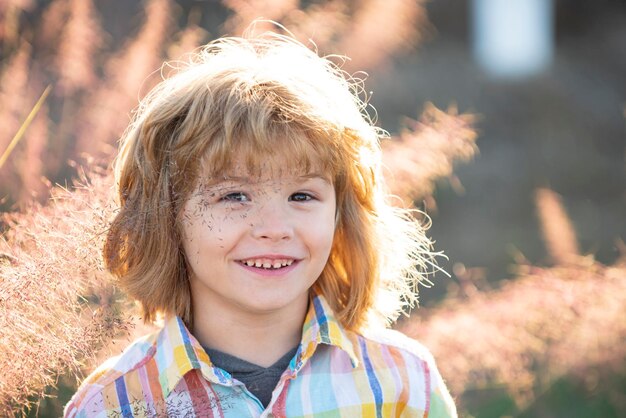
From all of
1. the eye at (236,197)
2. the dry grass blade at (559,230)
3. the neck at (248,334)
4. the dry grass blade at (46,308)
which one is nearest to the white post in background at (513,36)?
the dry grass blade at (559,230)

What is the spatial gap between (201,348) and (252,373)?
0.10 metres

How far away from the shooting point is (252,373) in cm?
165

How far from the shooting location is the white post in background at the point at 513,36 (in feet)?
18.0

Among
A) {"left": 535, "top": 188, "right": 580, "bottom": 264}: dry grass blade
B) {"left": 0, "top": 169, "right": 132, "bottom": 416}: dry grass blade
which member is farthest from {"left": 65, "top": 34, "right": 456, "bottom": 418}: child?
{"left": 535, "top": 188, "right": 580, "bottom": 264}: dry grass blade

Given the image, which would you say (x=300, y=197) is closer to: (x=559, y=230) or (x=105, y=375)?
(x=105, y=375)

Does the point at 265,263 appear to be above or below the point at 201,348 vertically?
above

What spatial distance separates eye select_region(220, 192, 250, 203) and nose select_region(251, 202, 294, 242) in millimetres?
30

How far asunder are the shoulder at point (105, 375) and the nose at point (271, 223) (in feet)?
1.07

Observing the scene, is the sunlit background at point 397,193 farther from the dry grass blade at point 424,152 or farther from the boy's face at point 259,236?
the boy's face at point 259,236

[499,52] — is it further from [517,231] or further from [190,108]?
[190,108]

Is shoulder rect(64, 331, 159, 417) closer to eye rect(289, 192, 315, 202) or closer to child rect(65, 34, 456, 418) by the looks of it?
child rect(65, 34, 456, 418)

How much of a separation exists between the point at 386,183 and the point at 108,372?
784 mm

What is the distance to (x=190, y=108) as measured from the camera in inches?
63.3

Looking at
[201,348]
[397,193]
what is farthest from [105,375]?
[397,193]
